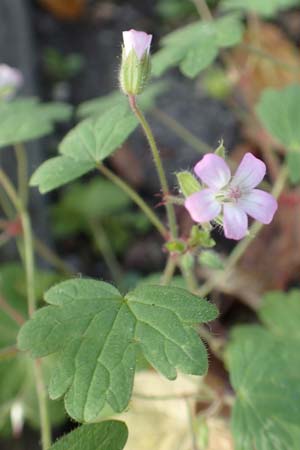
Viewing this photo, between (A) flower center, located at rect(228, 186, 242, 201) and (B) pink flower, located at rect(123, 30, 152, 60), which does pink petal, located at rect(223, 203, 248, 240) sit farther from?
(B) pink flower, located at rect(123, 30, 152, 60)

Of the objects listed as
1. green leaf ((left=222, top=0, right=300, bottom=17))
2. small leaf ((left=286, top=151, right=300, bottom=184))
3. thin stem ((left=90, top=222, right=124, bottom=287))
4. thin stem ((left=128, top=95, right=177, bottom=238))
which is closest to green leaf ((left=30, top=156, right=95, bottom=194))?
thin stem ((left=128, top=95, right=177, bottom=238))

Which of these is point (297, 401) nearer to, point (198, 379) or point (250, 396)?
point (250, 396)

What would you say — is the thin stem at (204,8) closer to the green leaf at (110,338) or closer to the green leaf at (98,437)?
the green leaf at (110,338)

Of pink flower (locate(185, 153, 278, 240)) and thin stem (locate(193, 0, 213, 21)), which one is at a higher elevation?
thin stem (locate(193, 0, 213, 21))

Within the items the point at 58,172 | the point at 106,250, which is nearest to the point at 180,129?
the point at 106,250

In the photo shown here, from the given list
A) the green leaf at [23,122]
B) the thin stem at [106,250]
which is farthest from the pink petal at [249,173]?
the thin stem at [106,250]

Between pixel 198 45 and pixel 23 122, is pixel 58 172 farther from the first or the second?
pixel 198 45

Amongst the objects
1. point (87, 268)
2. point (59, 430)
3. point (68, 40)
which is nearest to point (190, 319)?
point (59, 430)
